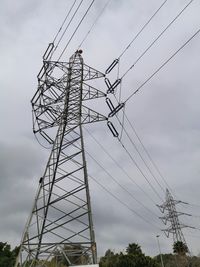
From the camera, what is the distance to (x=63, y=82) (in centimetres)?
1928

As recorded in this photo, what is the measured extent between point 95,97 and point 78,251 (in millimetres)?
7668

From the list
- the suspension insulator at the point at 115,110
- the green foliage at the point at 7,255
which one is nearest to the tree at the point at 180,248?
the green foliage at the point at 7,255

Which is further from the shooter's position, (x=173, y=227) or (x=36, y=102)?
(x=173, y=227)

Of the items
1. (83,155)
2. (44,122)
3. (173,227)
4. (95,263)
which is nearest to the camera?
(95,263)

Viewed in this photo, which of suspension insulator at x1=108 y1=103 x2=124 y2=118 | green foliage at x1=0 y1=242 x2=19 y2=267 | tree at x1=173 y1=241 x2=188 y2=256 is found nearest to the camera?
suspension insulator at x1=108 y1=103 x2=124 y2=118

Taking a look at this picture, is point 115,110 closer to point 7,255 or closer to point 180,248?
point 7,255

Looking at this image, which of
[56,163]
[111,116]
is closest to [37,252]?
[56,163]

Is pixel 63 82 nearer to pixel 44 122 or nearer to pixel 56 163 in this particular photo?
pixel 44 122

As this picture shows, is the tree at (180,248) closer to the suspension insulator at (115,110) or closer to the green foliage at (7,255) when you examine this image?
the green foliage at (7,255)

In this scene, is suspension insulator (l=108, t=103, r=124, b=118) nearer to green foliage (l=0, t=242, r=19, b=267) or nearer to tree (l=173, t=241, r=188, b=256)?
green foliage (l=0, t=242, r=19, b=267)

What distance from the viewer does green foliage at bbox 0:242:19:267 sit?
41969 millimetres

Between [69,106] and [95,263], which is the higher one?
[69,106]

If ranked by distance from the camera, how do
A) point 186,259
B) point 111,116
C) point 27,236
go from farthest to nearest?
point 186,259 → point 111,116 → point 27,236

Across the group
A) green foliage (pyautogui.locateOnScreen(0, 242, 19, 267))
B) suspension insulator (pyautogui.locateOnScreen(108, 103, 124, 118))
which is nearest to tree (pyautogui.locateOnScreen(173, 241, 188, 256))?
green foliage (pyautogui.locateOnScreen(0, 242, 19, 267))
